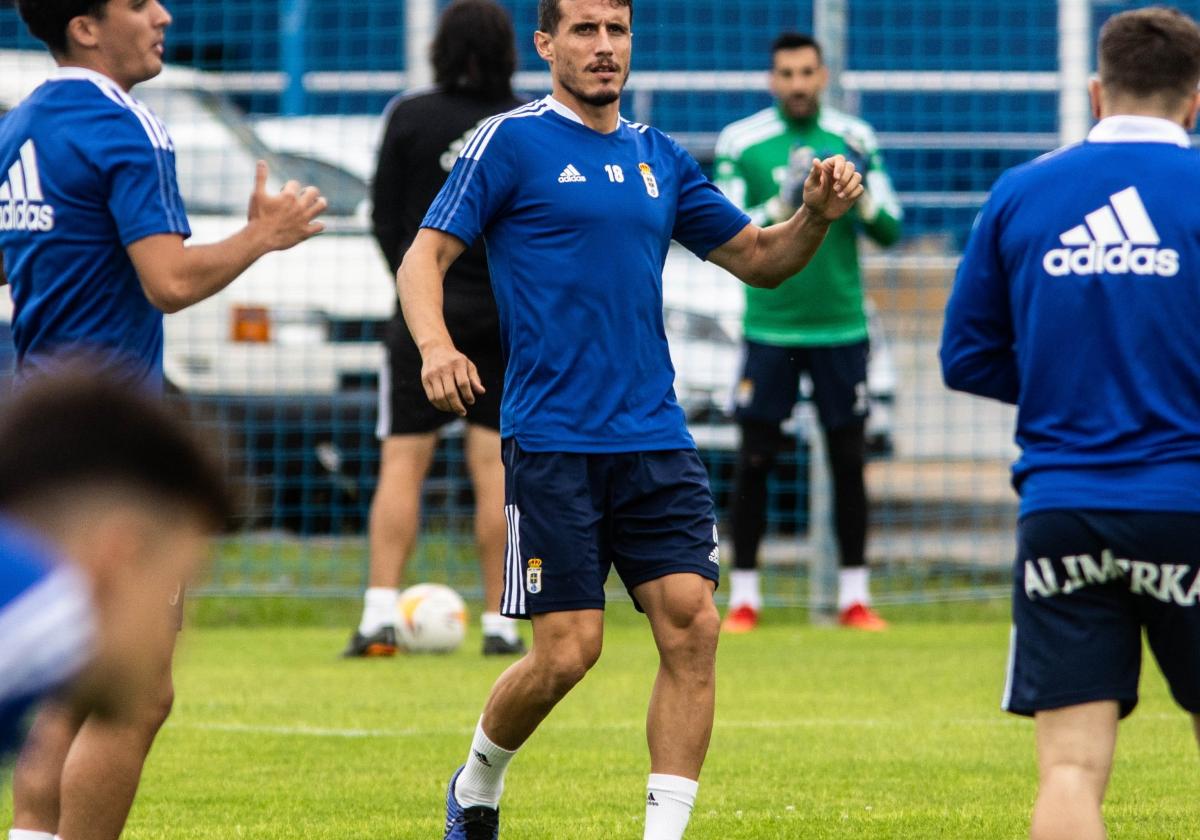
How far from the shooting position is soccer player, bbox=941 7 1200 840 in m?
3.67

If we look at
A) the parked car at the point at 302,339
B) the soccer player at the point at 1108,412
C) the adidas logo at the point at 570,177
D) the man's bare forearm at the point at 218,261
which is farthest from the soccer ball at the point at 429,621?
the soccer player at the point at 1108,412

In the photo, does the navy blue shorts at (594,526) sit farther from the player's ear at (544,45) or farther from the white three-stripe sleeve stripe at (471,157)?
the player's ear at (544,45)

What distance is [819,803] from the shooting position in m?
5.48

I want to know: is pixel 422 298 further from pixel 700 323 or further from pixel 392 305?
pixel 700 323

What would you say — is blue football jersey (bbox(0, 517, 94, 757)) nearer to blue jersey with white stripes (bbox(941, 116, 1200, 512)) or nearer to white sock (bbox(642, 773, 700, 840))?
blue jersey with white stripes (bbox(941, 116, 1200, 512))

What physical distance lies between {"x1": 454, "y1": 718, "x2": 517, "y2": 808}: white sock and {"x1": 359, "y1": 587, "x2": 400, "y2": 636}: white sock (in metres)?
3.67

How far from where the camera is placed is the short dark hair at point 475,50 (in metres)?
8.42

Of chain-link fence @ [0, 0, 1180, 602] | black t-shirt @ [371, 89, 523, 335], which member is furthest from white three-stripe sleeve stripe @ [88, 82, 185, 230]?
chain-link fence @ [0, 0, 1180, 602]

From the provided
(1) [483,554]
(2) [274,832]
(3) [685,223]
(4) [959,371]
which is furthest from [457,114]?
(4) [959,371]

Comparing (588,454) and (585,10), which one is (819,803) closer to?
(588,454)

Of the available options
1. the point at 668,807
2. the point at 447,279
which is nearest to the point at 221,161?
the point at 447,279

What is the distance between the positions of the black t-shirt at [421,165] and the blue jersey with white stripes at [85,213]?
164 inches

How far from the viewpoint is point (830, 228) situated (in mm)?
9438

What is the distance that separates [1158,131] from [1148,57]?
0.14m
